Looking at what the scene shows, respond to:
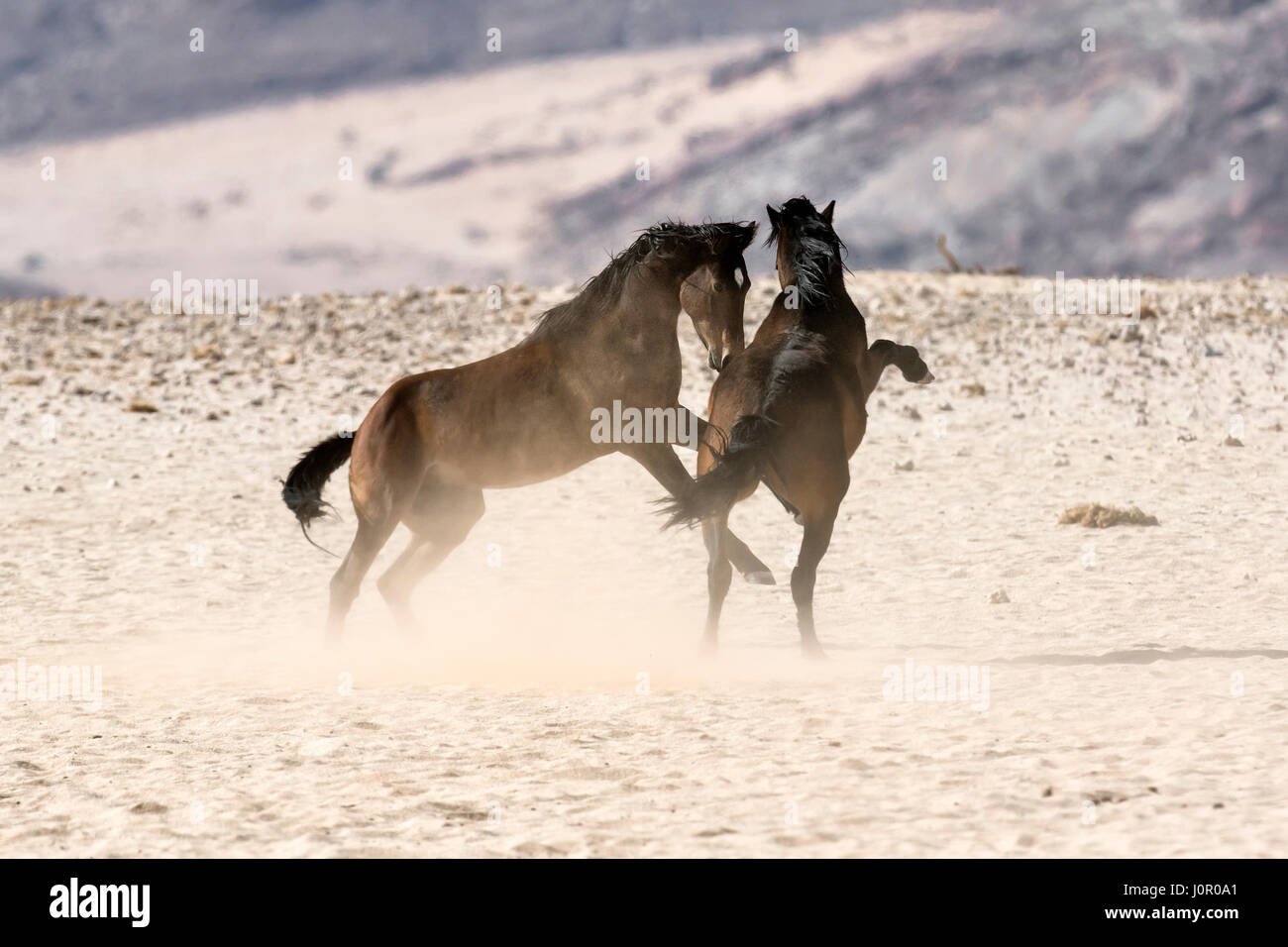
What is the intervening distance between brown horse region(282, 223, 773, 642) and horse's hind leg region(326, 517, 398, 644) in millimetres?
80

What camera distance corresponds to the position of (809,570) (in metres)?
8.84

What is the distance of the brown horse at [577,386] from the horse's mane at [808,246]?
18.3 inches

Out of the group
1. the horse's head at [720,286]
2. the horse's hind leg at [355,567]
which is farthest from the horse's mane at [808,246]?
the horse's hind leg at [355,567]

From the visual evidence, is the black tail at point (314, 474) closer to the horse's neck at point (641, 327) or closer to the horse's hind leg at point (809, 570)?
the horse's neck at point (641, 327)

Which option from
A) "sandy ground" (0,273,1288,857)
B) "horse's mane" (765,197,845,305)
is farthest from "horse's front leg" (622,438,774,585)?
"horse's mane" (765,197,845,305)

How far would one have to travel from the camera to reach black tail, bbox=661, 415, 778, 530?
8.41 metres

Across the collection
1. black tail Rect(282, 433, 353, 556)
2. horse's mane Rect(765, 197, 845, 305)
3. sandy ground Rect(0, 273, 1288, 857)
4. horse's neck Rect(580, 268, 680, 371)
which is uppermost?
horse's mane Rect(765, 197, 845, 305)

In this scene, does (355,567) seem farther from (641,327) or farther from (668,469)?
(641,327)

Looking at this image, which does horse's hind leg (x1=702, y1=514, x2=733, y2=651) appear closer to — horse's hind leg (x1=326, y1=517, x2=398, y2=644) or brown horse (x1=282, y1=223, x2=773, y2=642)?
brown horse (x1=282, y1=223, x2=773, y2=642)

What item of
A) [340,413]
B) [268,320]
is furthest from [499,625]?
[268,320]

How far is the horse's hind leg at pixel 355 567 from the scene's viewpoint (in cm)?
927
